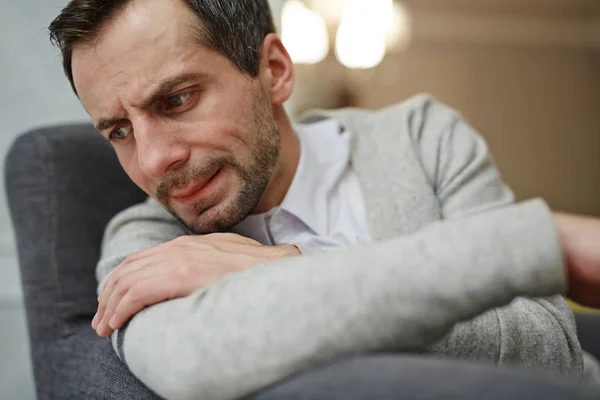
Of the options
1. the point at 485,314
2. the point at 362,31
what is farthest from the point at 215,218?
the point at 362,31

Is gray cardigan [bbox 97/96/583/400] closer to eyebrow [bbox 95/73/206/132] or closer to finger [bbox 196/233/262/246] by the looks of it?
finger [bbox 196/233/262/246]

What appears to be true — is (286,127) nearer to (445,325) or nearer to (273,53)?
(273,53)

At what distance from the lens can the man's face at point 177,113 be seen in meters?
0.87

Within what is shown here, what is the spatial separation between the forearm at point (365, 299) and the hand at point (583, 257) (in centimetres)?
9

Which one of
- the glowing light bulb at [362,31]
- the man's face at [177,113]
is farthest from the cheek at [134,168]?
the glowing light bulb at [362,31]

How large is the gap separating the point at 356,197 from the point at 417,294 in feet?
1.89

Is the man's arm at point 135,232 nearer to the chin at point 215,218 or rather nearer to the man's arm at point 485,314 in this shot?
the chin at point 215,218

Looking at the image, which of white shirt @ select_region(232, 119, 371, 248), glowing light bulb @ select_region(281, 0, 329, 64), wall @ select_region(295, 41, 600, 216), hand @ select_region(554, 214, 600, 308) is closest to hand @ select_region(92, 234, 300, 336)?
white shirt @ select_region(232, 119, 371, 248)

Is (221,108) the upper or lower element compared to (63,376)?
upper

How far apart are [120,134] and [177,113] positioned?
0.34 feet

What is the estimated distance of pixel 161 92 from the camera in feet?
2.89

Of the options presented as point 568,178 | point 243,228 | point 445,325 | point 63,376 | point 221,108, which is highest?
point 221,108

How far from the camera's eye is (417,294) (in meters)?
0.57

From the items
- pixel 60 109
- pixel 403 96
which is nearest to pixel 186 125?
pixel 60 109
